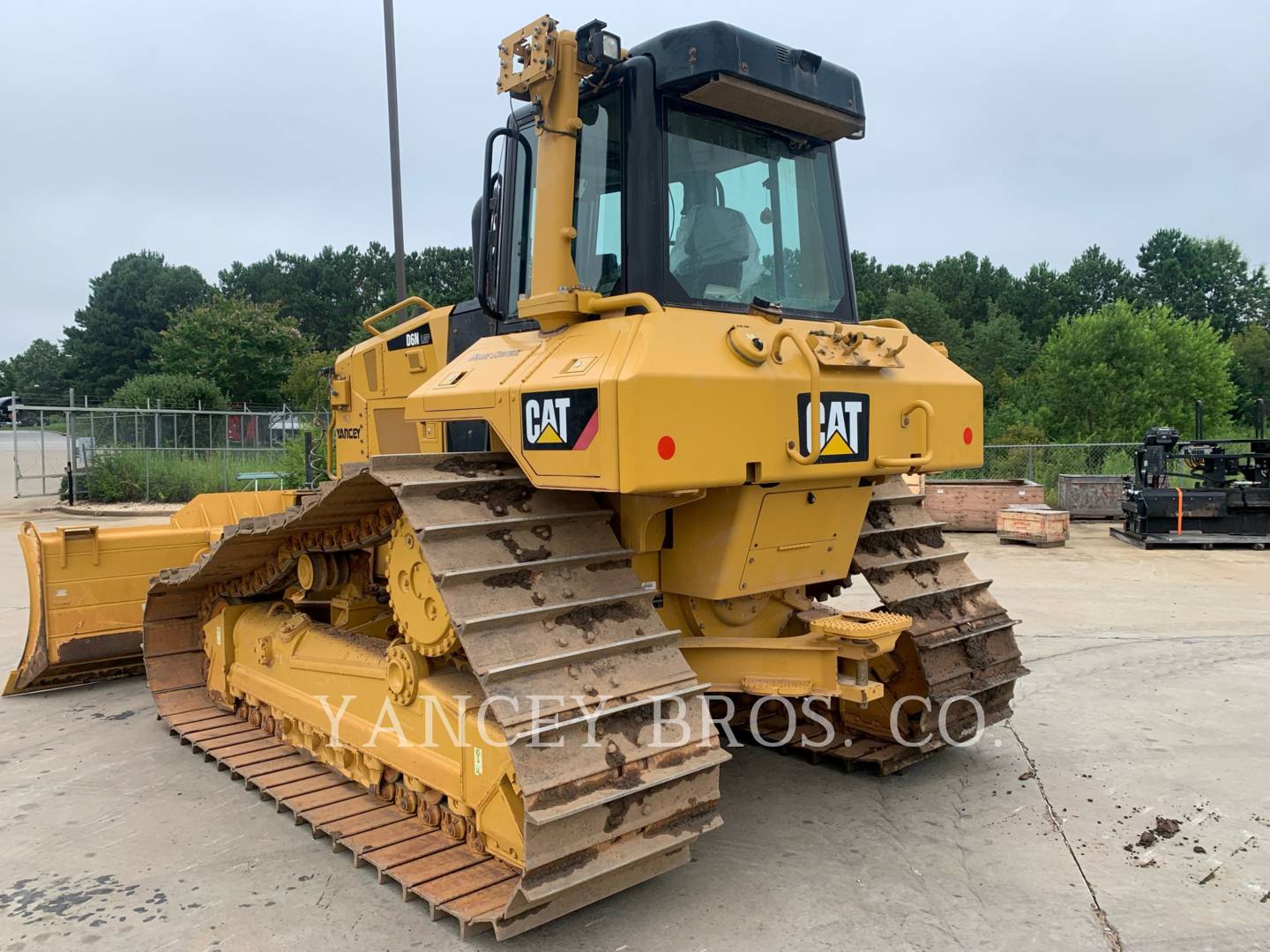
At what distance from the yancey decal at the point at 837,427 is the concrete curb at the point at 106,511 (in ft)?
56.0

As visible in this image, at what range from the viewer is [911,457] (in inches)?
159

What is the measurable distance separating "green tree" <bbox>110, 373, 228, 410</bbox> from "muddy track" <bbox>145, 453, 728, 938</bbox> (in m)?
29.9

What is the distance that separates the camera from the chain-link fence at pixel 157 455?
20391 mm

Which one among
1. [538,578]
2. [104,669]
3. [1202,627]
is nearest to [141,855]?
[538,578]

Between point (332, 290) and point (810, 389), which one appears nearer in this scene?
point (810, 389)

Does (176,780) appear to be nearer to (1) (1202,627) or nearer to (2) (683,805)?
(2) (683,805)

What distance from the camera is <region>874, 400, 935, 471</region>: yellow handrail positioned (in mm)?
3865

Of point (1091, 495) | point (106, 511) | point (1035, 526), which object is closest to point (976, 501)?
point (1035, 526)

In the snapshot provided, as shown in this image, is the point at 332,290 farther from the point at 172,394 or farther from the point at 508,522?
the point at 508,522

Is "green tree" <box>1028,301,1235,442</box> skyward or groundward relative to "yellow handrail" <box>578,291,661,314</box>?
skyward

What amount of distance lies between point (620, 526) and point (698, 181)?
1468mm

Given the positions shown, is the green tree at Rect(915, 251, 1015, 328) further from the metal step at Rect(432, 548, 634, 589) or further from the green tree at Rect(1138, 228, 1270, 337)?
the metal step at Rect(432, 548, 634, 589)

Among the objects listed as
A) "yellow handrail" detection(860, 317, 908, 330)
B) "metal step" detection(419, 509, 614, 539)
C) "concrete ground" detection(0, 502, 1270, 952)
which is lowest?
"concrete ground" detection(0, 502, 1270, 952)

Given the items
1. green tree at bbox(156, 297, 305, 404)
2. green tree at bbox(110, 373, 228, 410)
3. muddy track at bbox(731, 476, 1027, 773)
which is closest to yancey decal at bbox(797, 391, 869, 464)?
muddy track at bbox(731, 476, 1027, 773)
